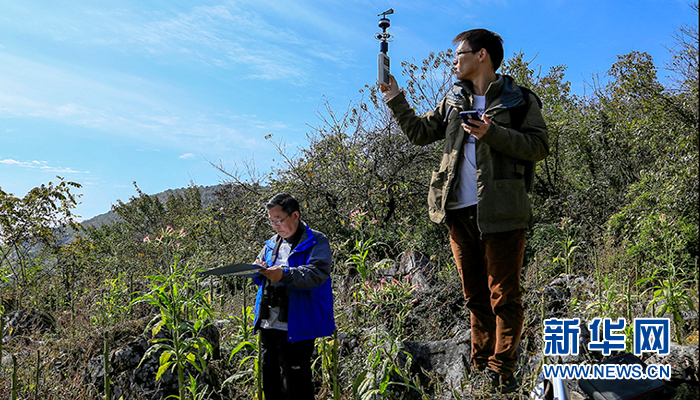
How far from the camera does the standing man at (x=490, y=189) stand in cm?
238

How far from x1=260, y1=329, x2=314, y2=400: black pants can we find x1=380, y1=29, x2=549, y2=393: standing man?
35.6 inches

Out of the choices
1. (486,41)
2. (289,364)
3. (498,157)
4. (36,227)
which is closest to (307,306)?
(289,364)

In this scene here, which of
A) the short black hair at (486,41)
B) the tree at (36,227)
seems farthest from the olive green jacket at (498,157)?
the tree at (36,227)

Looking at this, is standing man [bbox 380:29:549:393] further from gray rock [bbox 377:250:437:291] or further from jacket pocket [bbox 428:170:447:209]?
gray rock [bbox 377:250:437:291]

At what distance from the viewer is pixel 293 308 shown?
246 cm

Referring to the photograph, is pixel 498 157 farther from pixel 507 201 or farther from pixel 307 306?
pixel 307 306

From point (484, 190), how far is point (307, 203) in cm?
467

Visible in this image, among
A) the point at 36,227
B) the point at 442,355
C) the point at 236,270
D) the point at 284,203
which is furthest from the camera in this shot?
the point at 36,227

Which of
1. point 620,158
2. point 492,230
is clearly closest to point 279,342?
point 492,230

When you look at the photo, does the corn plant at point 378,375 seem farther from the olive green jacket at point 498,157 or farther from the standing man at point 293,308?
the olive green jacket at point 498,157

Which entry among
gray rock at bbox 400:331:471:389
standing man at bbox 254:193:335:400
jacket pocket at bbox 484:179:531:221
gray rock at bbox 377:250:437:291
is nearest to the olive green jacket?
jacket pocket at bbox 484:179:531:221

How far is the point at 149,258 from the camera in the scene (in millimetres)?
8711

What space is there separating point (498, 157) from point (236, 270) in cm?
138

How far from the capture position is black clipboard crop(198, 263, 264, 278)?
6.32ft
